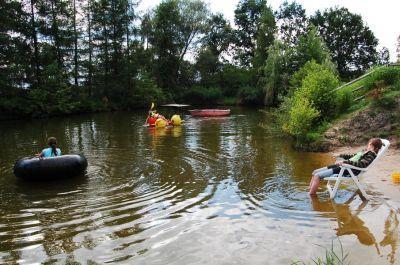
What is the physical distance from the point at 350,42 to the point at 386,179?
5277 centimetres

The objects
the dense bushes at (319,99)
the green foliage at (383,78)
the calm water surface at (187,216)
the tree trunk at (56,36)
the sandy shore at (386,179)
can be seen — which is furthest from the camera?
the tree trunk at (56,36)

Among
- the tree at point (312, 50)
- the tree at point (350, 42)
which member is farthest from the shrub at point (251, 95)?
the tree at point (312, 50)

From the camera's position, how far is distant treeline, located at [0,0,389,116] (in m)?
34.8

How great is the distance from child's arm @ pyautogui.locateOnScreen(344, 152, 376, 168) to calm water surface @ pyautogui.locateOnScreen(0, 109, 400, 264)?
31.9 inches

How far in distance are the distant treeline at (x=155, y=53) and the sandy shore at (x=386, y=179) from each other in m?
11.0

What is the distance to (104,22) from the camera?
43.8 metres

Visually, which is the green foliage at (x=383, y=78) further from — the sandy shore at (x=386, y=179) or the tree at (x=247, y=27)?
the tree at (x=247, y=27)

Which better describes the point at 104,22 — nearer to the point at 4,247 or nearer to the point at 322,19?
the point at 322,19

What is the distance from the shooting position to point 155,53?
52.1m

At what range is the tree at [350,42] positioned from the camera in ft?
189

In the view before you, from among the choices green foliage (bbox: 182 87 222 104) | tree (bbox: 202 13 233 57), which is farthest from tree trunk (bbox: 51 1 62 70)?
tree (bbox: 202 13 233 57)

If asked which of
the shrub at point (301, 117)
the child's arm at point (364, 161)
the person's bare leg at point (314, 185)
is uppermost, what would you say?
the shrub at point (301, 117)

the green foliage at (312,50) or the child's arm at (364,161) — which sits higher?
the green foliage at (312,50)

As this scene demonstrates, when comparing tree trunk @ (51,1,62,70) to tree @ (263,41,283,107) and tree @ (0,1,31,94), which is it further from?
tree @ (263,41,283,107)
